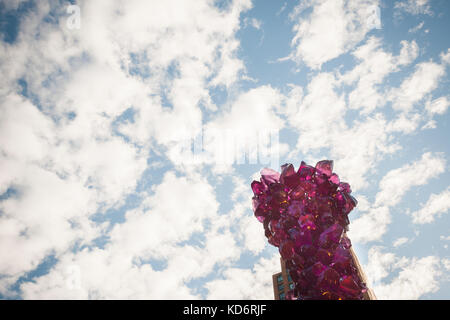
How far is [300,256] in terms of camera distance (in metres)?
2.00

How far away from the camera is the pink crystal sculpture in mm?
1847

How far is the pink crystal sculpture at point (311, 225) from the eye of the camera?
6.06 ft

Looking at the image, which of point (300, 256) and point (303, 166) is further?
point (303, 166)

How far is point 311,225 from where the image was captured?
6.68 ft
